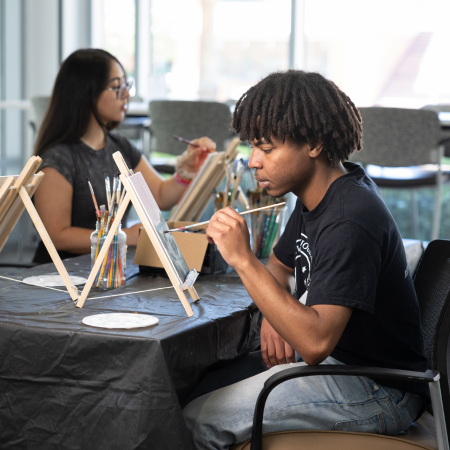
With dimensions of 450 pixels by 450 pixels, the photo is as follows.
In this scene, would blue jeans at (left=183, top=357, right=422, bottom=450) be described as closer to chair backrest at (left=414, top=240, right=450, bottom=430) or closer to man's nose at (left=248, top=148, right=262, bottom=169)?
chair backrest at (left=414, top=240, right=450, bottom=430)

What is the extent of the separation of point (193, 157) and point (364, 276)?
47.8 inches

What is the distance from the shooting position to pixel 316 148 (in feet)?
3.86

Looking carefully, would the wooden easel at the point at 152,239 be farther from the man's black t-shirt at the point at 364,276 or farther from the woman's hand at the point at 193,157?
the woman's hand at the point at 193,157

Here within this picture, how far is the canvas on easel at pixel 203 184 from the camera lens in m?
1.83

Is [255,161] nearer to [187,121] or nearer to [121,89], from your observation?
[121,89]

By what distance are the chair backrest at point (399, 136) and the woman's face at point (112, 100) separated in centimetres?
151

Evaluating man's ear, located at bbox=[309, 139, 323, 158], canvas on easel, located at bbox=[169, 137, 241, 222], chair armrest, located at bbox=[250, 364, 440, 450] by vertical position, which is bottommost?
chair armrest, located at bbox=[250, 364, 440, 450]

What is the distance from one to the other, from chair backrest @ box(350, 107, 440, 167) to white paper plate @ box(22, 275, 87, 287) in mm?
2191

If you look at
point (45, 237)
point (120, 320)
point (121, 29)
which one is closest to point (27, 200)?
point (45, 237)

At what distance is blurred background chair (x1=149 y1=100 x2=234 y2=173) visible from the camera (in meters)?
3.55

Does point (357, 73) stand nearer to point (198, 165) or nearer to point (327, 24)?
point (327, 24)

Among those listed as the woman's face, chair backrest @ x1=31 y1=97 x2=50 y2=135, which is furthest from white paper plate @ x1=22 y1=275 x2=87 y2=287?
chair backrest @ x1=31 y1=97 x2=50 y2=135

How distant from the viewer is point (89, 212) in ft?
6.85

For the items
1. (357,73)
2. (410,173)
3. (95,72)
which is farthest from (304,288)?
(357,73)
